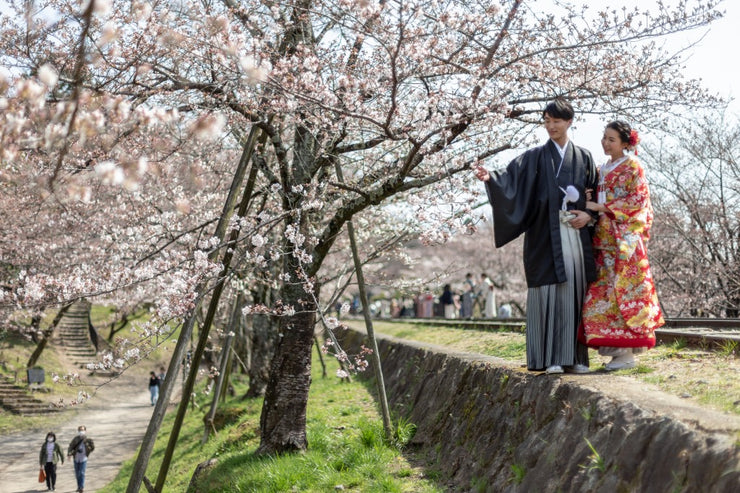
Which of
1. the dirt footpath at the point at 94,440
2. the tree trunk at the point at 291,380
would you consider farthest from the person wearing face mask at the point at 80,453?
the tree trunk at the point at 291,380

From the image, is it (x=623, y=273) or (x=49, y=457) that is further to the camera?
(x=49, y=457)

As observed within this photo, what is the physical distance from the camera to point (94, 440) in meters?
21.6

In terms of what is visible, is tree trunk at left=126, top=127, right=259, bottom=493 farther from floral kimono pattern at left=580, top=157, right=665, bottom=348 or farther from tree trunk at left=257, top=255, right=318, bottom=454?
floral kimono pattern at left=580, top=157, right=665, bottom=348

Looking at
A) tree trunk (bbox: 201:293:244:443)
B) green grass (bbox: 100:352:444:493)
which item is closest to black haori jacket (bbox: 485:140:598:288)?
green grass (bbox: 100:352:444:493)

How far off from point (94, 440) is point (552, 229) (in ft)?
66.0

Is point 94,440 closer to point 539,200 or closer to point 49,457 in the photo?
point 49,457

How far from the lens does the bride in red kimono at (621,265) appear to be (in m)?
5.32

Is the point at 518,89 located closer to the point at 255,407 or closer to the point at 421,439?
the point at 421,439

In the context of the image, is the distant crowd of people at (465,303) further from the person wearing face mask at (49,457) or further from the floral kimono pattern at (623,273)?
the person wearing face mask at (49,457)

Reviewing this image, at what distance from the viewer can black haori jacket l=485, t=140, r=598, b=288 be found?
5629 millimetres

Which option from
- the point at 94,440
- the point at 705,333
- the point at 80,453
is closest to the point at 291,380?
the point at 705,333

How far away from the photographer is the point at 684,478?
3.27 metres

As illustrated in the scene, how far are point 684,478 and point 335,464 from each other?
16.2ft

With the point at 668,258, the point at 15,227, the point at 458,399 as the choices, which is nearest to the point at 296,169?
the point at 458,399
